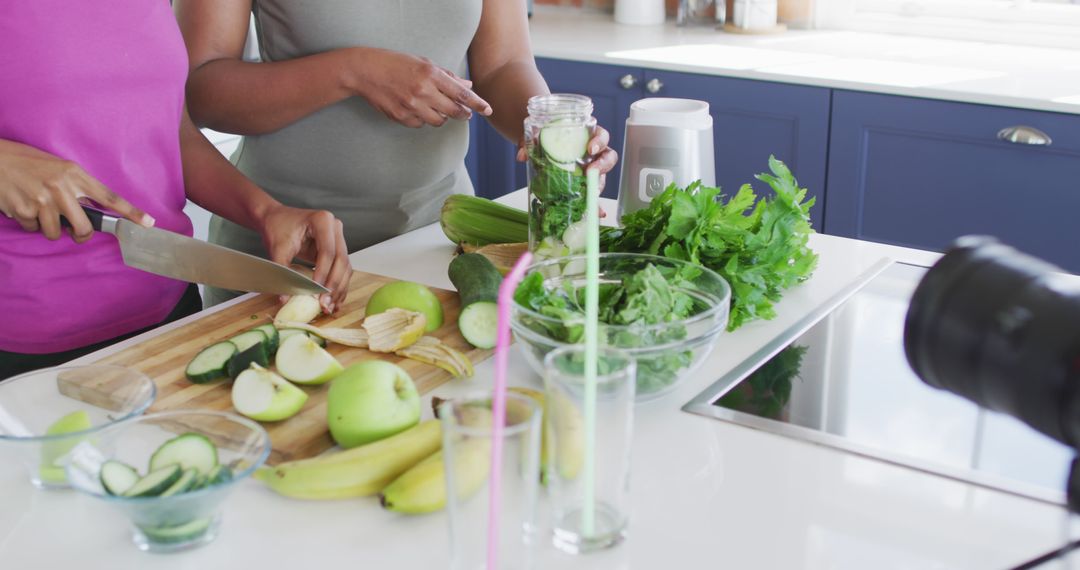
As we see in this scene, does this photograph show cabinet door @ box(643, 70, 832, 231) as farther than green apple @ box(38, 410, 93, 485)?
Yes

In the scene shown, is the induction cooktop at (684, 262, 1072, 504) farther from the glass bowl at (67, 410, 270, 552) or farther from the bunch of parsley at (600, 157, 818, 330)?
the glass bowl at (67, 410, 270, 552)

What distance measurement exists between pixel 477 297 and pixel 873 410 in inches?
17.4

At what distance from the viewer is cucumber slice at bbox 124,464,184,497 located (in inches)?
32.2

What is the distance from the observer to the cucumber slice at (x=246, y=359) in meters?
1.11

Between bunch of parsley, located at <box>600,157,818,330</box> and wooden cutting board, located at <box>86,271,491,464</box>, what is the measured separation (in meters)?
0.26

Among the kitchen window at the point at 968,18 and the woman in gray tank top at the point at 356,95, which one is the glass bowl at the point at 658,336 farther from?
the kitchen window at the point at 968,18

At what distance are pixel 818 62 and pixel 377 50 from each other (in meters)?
1.56

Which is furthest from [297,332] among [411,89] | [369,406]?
[411,89]

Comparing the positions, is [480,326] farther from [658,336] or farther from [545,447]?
[545,447]

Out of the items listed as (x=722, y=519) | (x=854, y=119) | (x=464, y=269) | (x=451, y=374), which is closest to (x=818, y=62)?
(x=854, y=119)

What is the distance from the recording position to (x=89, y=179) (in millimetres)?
1184

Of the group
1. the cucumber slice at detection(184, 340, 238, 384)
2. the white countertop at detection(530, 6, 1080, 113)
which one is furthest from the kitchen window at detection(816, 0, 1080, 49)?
the cucumber slice at detection(184, 340, 238, 384)

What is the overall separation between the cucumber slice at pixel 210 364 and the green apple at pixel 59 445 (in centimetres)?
17

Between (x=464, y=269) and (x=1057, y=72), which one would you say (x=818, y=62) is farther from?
(x=464, y=269)
